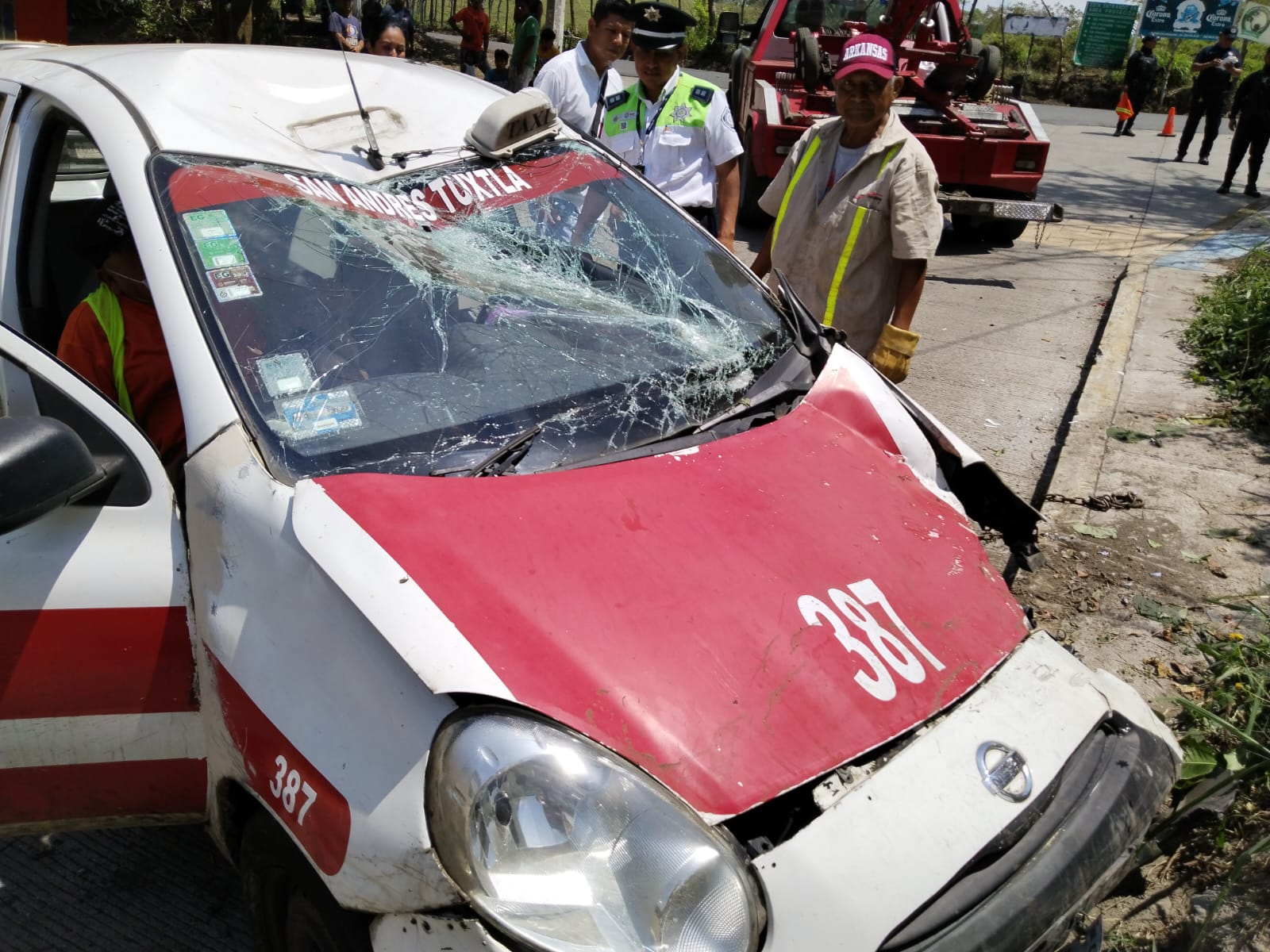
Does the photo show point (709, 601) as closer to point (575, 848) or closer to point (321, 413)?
point (575, 848)

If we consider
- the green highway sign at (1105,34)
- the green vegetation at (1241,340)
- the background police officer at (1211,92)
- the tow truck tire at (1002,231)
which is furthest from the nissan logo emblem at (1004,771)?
the green highway sign at (1105,34)

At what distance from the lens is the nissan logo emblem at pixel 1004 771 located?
68.0 inches

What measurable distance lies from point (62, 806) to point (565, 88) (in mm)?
3834

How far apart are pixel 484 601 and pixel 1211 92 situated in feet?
56.0

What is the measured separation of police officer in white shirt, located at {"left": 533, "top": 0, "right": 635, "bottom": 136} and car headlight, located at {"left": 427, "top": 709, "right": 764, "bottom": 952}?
12.8ft

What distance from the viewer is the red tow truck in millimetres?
8945

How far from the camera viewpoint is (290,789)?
171cm

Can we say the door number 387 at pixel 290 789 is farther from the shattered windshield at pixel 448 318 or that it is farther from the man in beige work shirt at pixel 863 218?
the man in beige work shirt at pixel 863 218

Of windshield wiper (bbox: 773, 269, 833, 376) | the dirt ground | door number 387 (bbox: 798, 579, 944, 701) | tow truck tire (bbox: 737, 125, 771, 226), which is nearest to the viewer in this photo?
door number 387 (bbox: 798, 579, 944, 701)

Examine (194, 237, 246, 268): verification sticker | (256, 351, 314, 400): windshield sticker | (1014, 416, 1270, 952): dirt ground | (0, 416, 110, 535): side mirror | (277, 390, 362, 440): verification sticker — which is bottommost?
(1014, 416, 1270, 952): dirt ground

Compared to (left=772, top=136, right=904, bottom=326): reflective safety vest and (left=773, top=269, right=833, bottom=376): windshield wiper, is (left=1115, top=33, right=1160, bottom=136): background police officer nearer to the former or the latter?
(left=772, top=136, right=904, bottom=326): reflective safety vest

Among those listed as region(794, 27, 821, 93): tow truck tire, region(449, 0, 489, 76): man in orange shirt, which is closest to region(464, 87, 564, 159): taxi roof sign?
region(794, 27, 821, 93): tow truck tire

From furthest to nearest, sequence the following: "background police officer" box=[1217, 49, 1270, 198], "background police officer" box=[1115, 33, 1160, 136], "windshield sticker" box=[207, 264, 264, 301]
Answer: "background police officer" box=[1115, 33, 1160, 136]
"background police officer" box=[1217, 49, 1270, 198]
"windshield sticker" box=[207, 264, 264, 301]

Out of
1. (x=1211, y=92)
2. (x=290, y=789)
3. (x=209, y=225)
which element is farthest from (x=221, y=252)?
(x=1211, y=92)
